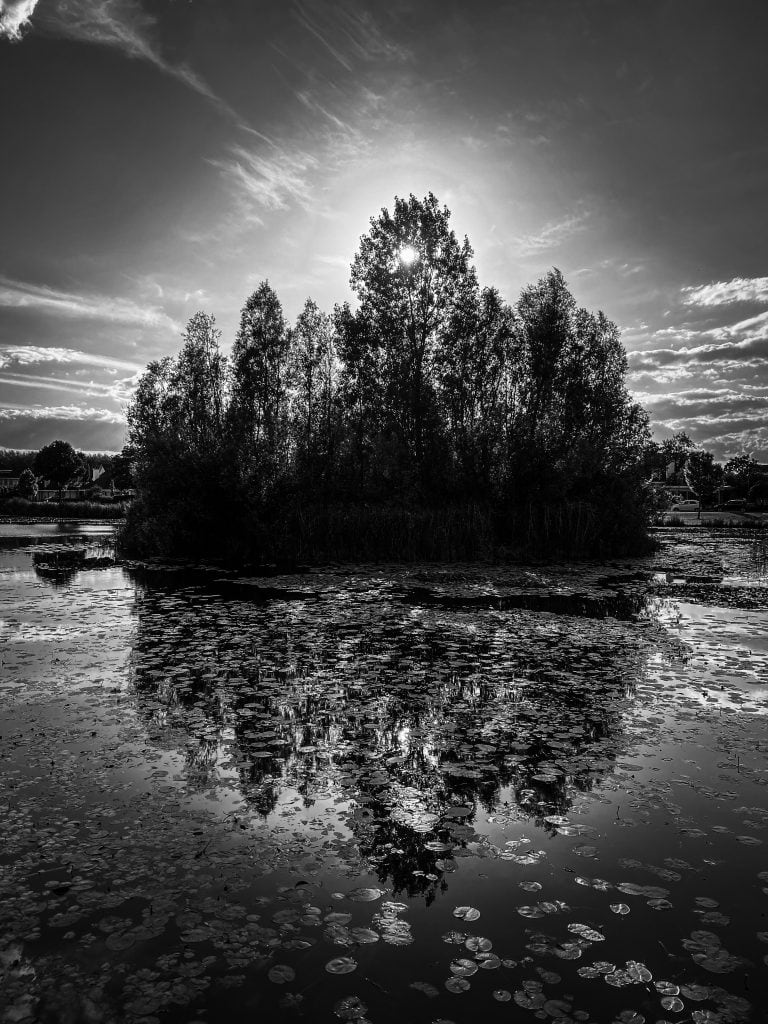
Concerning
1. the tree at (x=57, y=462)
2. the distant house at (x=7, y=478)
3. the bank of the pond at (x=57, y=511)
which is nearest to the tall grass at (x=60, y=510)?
the bank of the pond at (x=57, y=511)

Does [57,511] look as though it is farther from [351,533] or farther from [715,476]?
[715,476]

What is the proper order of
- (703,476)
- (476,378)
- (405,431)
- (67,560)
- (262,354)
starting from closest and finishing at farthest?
(67,560) → (405,431) → (476,378) → (262,354) → (703,476)

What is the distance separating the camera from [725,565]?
85.3 feet

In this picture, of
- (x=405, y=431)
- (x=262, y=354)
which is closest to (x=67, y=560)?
(x=405, y=431)

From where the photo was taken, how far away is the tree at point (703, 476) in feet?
333

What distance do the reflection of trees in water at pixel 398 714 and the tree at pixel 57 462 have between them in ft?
336

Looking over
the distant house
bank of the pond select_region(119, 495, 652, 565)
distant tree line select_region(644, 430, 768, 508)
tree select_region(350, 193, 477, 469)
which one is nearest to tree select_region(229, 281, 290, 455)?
tree select_region(350, 193, 477, 469)

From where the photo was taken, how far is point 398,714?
26.0ft

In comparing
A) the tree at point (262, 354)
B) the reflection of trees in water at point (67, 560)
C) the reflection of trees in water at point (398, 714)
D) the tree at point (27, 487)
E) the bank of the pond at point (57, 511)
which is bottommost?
the reflection of trees in water at point (67, 560)

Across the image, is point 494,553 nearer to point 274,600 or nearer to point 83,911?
point 274,600

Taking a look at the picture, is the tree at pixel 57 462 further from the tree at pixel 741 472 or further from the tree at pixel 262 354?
the tree at pixel 741 472

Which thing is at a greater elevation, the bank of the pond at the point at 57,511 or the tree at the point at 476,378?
the tree at the point at 476,378

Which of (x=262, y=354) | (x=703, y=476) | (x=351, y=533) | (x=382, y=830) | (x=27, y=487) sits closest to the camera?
(x=382, y=830)

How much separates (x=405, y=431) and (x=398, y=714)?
27.6 meters
